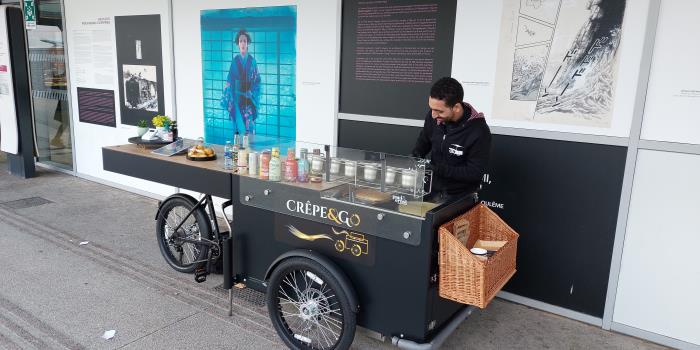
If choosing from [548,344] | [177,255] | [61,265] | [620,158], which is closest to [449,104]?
[620,158]

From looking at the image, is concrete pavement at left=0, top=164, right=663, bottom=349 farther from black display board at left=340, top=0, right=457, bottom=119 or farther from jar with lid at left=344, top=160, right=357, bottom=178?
black display board at left=340, top=0, right=457, bottom=119

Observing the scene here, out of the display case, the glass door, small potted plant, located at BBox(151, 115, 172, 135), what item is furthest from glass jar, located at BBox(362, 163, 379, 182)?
the glass door

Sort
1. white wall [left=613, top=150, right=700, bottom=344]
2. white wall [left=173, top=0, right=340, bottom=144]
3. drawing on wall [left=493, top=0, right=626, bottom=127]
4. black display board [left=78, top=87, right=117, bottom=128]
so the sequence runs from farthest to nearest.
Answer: black display board [left=78, top=87, right=117, bottom=128]
white wall [left=173, top=0, right=340, bottom=144]
drawing on wall [left=493, top=0, right=626, bottom=127]
white wall [left=613, top=150, right=700, bottom=344]

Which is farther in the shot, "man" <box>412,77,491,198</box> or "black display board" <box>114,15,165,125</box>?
"black display board" <box>114,15,165,125</box>

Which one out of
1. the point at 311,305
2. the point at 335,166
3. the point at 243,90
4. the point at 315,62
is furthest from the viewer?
the point at 243,90

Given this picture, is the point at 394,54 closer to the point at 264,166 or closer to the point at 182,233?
the point at 264,166

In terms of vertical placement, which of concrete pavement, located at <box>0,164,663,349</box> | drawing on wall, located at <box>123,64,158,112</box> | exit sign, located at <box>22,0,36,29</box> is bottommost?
concrete pavement, located at <box>0,164,663,349</box>

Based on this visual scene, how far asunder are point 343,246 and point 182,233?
169 cm

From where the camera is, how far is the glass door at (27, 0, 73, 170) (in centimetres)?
664

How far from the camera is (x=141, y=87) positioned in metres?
5.88

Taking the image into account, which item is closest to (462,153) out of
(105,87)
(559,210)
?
(559,210)

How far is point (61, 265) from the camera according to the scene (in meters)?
4.03

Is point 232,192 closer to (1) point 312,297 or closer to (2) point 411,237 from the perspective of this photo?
(1) point 312,297

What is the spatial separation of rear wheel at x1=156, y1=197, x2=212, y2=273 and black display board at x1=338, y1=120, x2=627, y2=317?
2056mm
